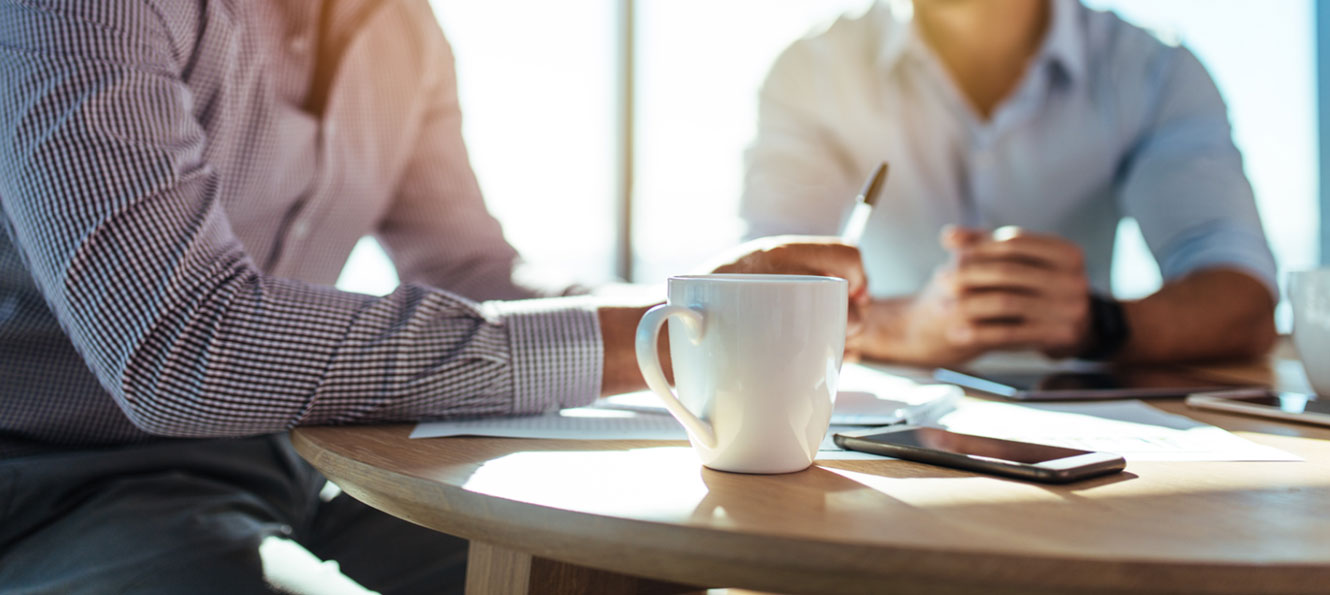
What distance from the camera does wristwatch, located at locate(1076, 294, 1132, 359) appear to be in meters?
1.21

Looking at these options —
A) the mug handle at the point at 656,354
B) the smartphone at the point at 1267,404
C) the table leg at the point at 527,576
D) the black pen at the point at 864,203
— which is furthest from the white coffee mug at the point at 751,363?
the smartphone at the point at 1267,404

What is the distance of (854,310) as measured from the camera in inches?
31.6

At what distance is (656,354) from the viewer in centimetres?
50

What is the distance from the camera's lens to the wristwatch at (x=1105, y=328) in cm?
121

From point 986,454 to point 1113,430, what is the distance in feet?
0.68

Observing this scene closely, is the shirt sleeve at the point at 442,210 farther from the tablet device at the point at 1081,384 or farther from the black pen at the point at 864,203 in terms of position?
the tablet device at the point at 1081,384

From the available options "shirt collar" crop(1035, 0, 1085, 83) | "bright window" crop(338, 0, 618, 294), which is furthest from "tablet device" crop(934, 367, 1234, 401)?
"bright window" crop(338, 0, 618, 294)

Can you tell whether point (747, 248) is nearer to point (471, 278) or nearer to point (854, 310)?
point (854, 310)

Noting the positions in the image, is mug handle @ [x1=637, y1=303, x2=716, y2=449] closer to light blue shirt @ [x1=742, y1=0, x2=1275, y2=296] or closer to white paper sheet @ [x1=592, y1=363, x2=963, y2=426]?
white paper sheet @ [x1=592, y1=363, x2=963, y2=426]

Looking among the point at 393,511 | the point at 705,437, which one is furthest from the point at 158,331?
the point at 705,437

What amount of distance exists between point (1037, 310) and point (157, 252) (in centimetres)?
104

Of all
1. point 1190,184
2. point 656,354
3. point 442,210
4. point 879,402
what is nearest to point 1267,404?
point 879,402

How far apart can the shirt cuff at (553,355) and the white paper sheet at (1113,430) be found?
297 mm

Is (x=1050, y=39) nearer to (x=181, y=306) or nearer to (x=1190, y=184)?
(x=1190, y=184)
